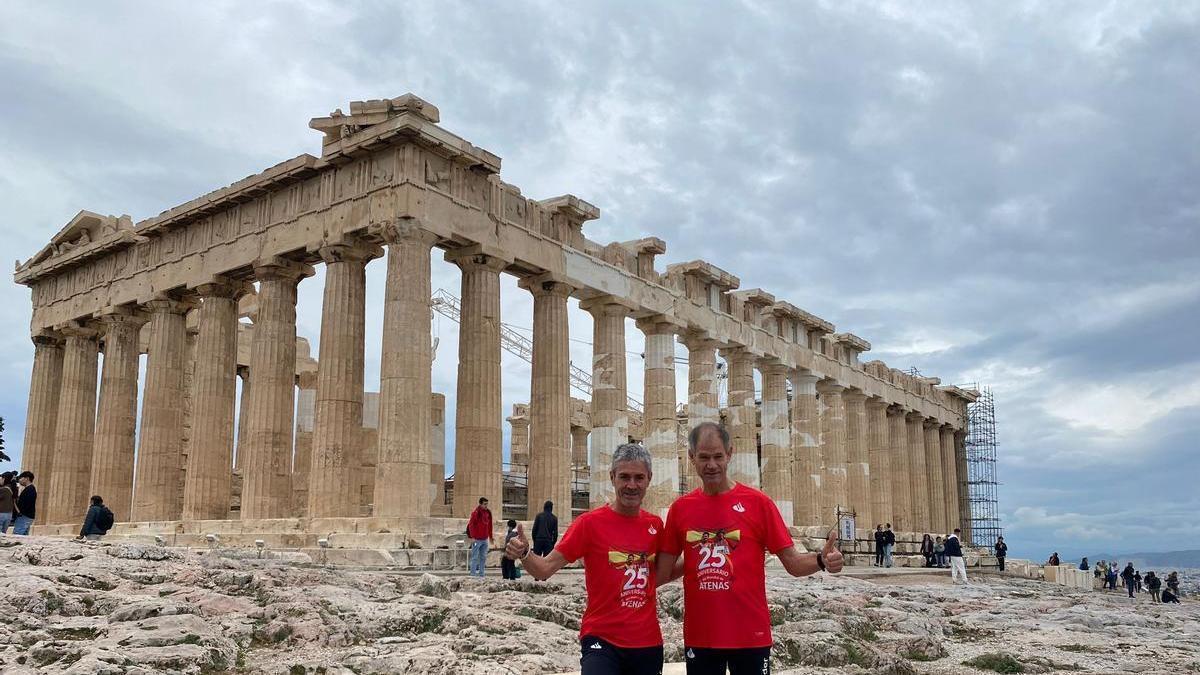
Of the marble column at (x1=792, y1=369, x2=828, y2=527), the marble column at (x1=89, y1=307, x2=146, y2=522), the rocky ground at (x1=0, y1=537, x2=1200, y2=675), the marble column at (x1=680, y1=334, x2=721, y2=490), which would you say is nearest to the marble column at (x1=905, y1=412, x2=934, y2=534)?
the marble column at (x1=792, y1=369, x2=828, y2=527)

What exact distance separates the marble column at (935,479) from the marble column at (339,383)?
119 feet

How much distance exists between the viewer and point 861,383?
48.3 metres

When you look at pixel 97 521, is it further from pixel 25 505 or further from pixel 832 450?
pixel 832 450

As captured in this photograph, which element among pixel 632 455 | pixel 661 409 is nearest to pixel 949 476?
pixel 661 409

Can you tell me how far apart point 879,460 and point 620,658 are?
1805 inches

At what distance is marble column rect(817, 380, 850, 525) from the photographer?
44.5 m

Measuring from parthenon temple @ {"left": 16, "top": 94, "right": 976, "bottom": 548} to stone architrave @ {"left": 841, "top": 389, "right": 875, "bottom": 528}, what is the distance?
1.53 meters

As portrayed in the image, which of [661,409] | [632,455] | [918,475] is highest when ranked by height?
[661,409]

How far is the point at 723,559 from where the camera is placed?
5.70 metres

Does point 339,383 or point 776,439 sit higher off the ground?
point 339,383

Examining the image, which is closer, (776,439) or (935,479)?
(776,439)

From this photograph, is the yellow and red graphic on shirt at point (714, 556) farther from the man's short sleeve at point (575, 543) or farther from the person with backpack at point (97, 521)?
the person with backpack at point (97, 521)

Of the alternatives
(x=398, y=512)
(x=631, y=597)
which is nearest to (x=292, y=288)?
(x=398, y=512)

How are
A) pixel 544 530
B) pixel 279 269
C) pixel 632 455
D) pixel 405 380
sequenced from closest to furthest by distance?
pixel 632 455
pixel 544 530
pixel 405 380
pixel 279 269
